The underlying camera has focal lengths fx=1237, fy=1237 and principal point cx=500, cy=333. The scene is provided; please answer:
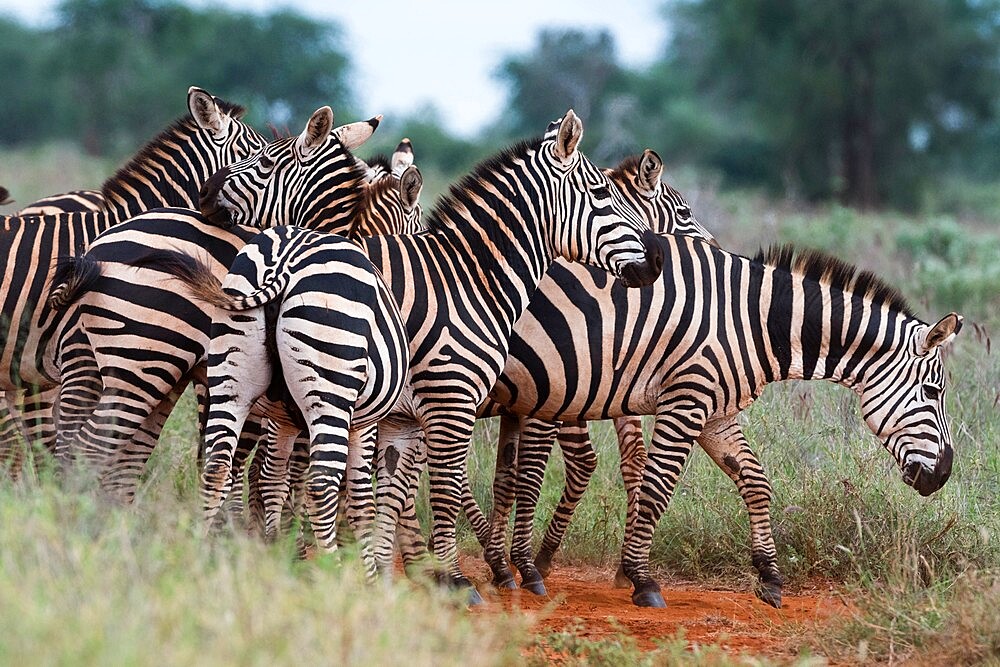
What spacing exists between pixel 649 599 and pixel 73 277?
3.25 meters

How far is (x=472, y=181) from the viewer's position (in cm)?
632

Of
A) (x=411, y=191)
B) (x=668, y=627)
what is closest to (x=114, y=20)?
(x=411, y=191)

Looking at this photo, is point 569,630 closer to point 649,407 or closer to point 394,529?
point 394,529

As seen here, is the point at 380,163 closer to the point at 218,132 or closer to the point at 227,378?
the point at 218,132

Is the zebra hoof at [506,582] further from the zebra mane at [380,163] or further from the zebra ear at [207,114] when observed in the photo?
the zebra ear at [207,114]

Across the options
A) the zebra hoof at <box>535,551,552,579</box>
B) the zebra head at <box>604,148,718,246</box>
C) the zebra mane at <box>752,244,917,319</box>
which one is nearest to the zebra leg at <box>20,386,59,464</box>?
the zebra hoof at <box>535,551,552,579</box>

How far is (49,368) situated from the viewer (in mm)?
6059

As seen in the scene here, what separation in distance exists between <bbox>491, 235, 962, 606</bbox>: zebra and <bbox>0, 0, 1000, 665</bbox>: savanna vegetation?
45 cm

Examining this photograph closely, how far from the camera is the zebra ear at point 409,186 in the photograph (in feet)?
24.5

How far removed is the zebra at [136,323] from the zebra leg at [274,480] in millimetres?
640

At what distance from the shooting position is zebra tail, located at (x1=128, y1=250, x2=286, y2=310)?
489 cm

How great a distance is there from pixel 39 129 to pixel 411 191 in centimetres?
3770

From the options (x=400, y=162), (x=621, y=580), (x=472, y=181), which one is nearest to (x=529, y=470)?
(x=621, y=580)

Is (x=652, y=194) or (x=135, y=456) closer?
(x=135, y=456)
